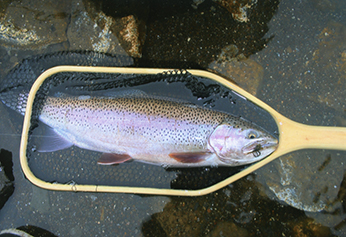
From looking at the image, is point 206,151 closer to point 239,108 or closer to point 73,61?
point 239,108

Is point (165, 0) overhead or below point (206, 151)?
overhead

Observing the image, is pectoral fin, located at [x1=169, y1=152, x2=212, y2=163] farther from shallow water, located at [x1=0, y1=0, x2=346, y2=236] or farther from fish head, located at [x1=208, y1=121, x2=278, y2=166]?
shallow water, located at [x1=0, y1=0, x2=346, y2=236]

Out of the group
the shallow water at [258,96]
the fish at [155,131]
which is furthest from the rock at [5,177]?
the fish at [155,131]

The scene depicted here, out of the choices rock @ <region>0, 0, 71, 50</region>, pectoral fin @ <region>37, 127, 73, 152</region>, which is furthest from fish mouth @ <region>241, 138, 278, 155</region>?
rock @ <region>0, 0, 71, 50</region>

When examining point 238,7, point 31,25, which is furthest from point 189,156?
point 31,25

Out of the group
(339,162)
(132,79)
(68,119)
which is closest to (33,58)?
(68,119)

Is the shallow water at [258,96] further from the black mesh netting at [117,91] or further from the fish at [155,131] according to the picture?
the fish at [155,131]

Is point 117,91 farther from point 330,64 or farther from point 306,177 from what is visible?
point 330,64
